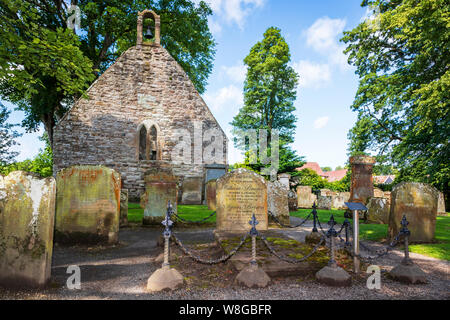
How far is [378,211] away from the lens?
951 cm

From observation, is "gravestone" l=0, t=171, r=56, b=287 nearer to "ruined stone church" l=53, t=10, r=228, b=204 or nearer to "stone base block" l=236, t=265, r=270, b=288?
"stone base block" l=236, t=265, r=270, b=288

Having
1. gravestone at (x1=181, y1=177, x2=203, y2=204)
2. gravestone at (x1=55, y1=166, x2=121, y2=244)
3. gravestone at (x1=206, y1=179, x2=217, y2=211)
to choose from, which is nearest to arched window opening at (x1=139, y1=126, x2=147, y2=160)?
gravestone at (x1=181, y1=177, x2=203, y2=204)

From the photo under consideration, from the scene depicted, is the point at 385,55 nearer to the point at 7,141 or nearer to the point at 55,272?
the point at 55,272

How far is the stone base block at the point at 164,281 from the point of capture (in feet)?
10.7

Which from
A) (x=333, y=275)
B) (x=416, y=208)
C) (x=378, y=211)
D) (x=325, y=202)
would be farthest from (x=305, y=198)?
(x=333, y=275)

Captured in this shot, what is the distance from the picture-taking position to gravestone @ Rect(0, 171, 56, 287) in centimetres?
320

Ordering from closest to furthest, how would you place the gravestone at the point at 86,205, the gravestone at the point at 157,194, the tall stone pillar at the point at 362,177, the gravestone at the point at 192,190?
1. the gravestone at the point at 86,205
2. the gravestone at the point at 157,194
3. the tall stone pillar at the point at 362,177
4. the gravestone at the point at 192,190

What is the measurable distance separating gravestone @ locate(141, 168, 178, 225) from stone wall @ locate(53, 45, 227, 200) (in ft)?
21.9

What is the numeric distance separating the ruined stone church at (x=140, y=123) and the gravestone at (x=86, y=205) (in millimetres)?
8584

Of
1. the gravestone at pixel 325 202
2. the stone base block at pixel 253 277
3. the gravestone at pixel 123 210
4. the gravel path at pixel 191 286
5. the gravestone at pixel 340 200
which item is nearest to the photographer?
the gravel path at pixel 191 286

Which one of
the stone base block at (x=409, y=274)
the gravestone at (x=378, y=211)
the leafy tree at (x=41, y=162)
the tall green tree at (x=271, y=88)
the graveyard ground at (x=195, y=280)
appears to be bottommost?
the graveyard ground at (x=195, y=280)

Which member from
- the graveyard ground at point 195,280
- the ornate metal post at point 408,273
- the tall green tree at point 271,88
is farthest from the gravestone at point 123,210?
the tall green tree at point 271,88

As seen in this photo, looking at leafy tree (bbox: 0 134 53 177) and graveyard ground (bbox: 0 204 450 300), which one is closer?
graveyard ground (bbox: 0 204 450 300)

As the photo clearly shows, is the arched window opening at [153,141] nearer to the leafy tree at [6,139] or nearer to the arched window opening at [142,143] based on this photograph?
the arched window opening at [142,143]
